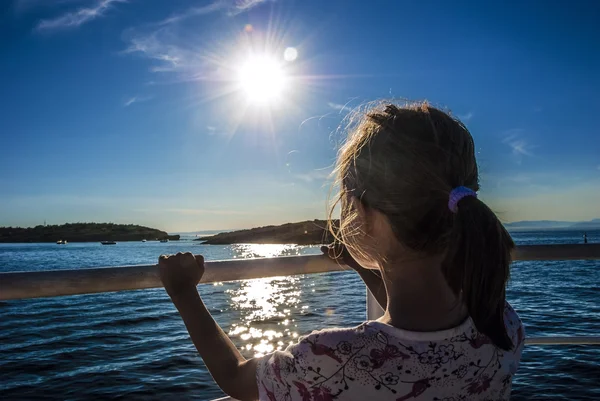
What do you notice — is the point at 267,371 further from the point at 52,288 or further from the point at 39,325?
the point at 39,325

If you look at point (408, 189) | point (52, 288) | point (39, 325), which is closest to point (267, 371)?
point (408, 189)

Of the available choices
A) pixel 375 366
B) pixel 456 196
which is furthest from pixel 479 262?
pixel 375 366

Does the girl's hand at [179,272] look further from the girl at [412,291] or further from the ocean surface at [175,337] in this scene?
the ocean surface at [175,337]

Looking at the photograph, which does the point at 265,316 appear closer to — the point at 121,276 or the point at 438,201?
the point at 121,276

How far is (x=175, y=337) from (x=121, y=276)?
14697 millimetres

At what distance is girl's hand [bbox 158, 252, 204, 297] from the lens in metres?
1.24

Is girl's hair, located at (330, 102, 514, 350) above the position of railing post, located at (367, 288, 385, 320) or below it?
above

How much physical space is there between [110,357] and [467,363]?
13.8m

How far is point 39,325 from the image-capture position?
17.9 meters

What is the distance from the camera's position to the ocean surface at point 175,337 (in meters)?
9.95

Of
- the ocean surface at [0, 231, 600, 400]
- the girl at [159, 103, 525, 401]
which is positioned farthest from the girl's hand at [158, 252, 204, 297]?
the ocean surface at [0, 231, 600, 400]

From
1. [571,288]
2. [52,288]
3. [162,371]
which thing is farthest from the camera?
[571,288]

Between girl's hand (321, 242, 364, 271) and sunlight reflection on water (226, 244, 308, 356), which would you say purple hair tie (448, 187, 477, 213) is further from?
sunlight reflection on water (226, 244, 308, 356)

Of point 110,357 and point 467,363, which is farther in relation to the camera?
point 110,357
